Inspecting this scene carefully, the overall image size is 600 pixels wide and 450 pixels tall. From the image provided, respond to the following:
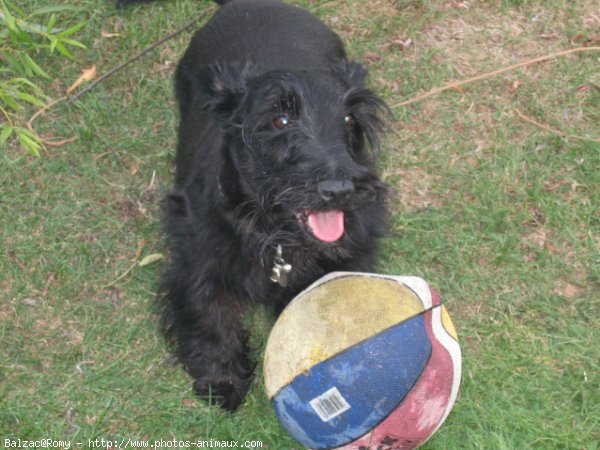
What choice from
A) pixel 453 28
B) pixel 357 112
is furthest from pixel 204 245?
pixel 453 28

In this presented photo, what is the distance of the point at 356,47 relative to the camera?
188 inches

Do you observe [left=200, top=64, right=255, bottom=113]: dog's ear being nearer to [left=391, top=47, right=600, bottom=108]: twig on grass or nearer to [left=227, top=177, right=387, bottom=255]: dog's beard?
[left=227, top=177, right=387, bottom=255]: dog's beard

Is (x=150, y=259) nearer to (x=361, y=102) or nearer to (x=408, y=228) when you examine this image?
(x=408, y=228)

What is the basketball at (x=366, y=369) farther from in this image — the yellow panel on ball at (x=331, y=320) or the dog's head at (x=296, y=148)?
the dog's head at (x=296, y=148)

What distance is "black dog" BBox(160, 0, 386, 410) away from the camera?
2730mm

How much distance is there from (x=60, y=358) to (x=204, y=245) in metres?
0.97

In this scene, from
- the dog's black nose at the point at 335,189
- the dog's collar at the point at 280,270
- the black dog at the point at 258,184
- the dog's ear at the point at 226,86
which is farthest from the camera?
the dog's collar at the point at 280,270

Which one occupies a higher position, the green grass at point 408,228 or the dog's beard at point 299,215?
the dog's beard at point 299,215

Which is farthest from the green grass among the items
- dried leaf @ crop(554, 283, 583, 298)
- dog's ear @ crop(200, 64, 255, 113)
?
Result: dog's ear @ crop(200, 64, 255, 113)

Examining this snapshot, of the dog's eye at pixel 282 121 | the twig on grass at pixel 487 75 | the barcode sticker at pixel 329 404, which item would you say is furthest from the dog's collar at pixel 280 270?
the twig on grass at pixel 487 75

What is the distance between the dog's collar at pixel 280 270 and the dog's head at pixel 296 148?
0.14 metres

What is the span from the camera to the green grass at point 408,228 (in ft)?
10.8

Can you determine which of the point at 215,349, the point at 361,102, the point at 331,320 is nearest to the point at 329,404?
the point at 331,320

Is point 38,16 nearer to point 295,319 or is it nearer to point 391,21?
point 391,21
